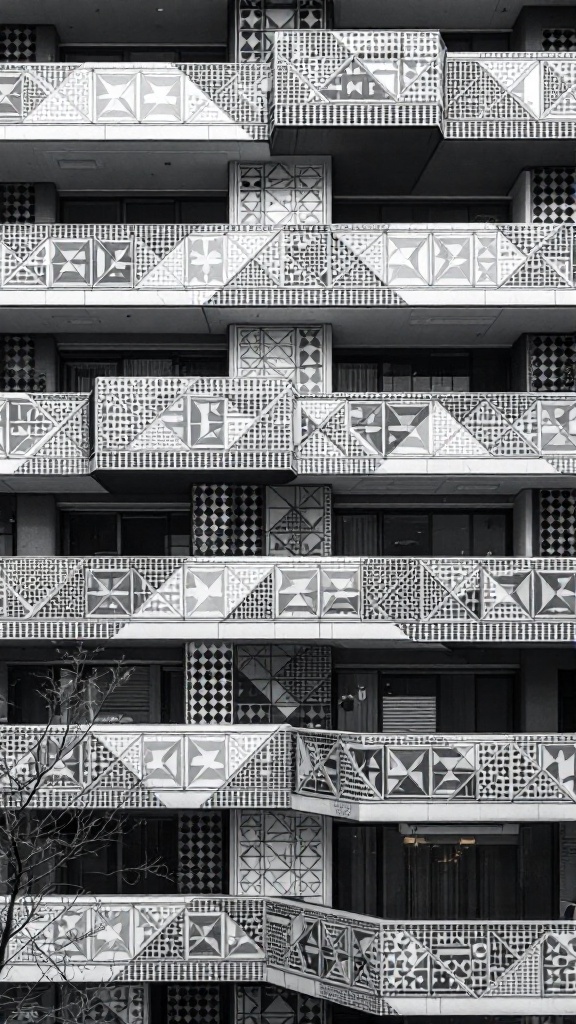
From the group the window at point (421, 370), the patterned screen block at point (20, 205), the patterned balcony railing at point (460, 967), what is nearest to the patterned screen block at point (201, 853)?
the patterned balcony railing at point (460, 967)

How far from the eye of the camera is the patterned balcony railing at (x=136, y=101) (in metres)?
26.6

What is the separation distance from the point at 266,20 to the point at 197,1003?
2310cm

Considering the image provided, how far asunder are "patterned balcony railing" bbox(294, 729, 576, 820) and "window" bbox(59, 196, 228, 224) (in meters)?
13.4

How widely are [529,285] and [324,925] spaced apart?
1474cm

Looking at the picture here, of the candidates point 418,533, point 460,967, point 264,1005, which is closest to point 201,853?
point 264,1005

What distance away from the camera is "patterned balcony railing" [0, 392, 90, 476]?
1046 inches

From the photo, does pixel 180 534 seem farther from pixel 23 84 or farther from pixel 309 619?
pixel 23 84

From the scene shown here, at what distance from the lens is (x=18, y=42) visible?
28.7 m

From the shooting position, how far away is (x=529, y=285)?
87.1ft

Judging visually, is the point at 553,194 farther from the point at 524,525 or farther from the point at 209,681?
the point at 209,681

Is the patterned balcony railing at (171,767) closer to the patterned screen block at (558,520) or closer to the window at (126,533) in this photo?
the window at (126,533)

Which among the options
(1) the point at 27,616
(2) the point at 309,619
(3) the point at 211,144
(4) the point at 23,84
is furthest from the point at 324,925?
(4) the point at 23,84

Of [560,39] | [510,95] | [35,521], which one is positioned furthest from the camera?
[35,521]

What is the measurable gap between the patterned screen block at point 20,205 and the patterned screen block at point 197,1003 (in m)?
18.6
